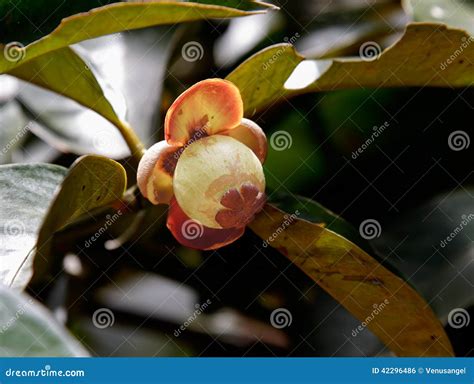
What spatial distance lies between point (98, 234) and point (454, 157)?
47cm

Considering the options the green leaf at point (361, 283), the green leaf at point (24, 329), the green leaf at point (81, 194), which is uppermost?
the green leaf at point (361, 283)

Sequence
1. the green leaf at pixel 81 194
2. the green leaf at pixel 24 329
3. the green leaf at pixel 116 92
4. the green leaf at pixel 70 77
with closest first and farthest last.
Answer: the green leaf at pixel 24 329 < the green leaf at pixel 81 194 < the green leaf at pixel 70 77 < the green leaf at pixel 116 92

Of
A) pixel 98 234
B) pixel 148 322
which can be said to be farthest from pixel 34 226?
pixel 148 322

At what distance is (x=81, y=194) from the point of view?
78 centimetres

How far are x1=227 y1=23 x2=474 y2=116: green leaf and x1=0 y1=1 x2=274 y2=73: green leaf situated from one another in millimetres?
69

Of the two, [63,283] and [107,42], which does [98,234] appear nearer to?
[63,283]

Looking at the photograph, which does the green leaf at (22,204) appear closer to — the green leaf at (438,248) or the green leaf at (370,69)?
the green leaf at (370,69)

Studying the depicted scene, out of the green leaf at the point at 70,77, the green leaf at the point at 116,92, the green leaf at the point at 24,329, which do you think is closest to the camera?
the green leaf at the point at 24,329

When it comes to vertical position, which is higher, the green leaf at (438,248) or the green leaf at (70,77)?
the green leaf at (438,248)

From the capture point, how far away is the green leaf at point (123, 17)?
73 centimetres

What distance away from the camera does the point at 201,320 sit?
0.98 metres

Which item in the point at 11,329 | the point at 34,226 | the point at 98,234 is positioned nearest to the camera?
the point at 11,329

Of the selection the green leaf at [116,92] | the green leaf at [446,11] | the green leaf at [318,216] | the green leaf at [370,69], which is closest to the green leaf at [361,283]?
the green leaf at [318,216]

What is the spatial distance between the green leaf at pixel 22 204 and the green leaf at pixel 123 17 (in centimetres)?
12
